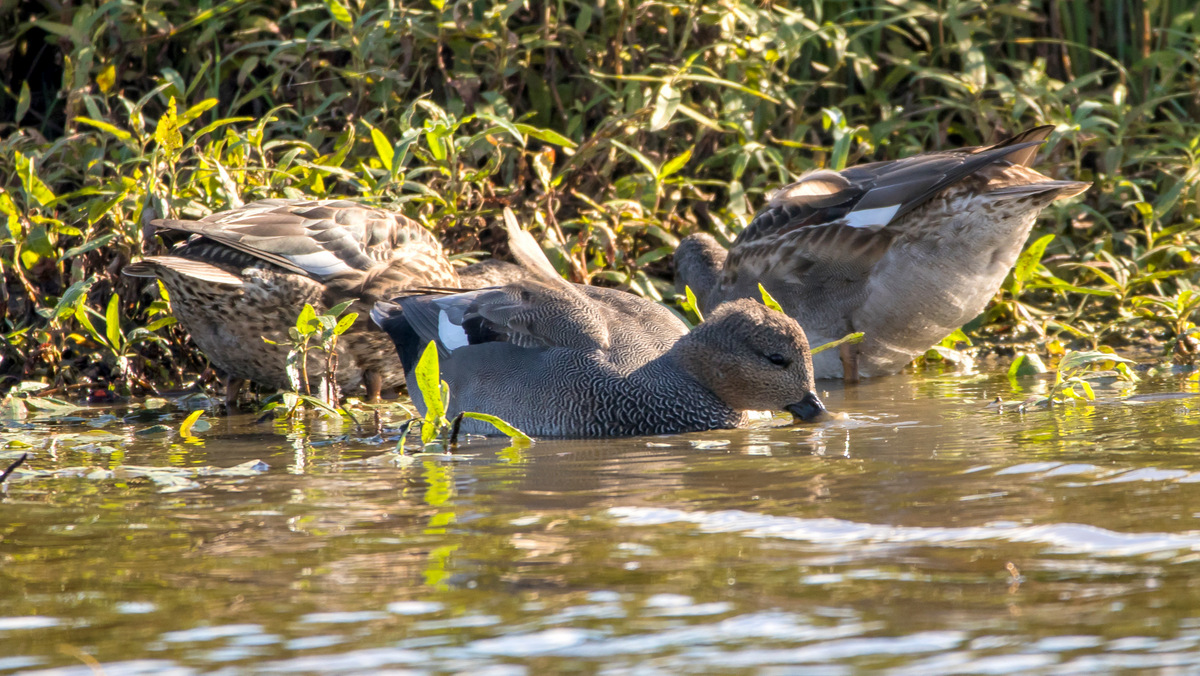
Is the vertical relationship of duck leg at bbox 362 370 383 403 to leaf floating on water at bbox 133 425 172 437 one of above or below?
above

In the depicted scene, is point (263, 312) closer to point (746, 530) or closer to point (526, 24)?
point (526, 24)

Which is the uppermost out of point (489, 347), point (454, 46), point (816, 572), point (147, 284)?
point (454, 46)

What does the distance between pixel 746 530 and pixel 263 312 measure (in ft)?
9.85

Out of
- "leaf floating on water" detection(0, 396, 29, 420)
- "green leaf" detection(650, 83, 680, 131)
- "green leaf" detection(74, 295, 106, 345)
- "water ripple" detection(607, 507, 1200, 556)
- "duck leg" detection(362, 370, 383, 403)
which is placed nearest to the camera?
"water ripple" detection(607, 507, 1200, 556)

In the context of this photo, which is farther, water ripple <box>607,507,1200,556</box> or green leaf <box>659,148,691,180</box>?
green leaf <box>659,148,691,180</box>

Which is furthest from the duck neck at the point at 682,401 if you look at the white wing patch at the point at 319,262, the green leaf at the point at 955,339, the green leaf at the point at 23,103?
the green leaf at the point at 23,103

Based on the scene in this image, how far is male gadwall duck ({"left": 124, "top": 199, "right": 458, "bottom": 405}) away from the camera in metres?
5.29

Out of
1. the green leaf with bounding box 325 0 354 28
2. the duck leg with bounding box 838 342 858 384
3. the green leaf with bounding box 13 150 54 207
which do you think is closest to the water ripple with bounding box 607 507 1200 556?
the duck leg with bounding box 838 342 858 384

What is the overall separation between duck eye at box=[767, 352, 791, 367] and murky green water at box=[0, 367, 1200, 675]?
1.43 ft

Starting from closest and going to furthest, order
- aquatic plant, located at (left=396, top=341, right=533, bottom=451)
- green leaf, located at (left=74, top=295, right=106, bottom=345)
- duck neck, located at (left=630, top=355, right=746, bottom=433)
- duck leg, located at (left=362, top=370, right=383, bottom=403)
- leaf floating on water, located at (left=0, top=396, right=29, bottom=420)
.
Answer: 1. aquatic plant, located at (left=396, top=341, right=533, bottom=451)
2. duck neck, located at (left=630, top=355, right=746, bottom=433)
3. leaf floating on water, located at (left=0, top=396, right=29, bottom=420)
4. green leaf, located at (left=74, top=295, right=106, bottom=345)
5. duck leg, located at (left=362, top=370, right=383, bottom=403)

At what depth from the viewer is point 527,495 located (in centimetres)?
341

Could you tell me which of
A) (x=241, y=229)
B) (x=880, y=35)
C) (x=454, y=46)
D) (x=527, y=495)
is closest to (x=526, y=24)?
(x=454, y=46)

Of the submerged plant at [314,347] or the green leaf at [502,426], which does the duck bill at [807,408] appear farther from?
the submerged plant at [314,347]

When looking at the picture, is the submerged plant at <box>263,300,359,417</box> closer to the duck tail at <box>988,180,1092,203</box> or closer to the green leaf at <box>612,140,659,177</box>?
the green leaf at <box>612,140,659,177</box>
